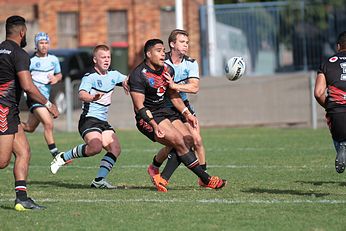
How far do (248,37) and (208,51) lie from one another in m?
1.49

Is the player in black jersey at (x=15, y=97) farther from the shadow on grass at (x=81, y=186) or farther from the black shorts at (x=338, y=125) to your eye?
the black shorts at (x=338, y=125)

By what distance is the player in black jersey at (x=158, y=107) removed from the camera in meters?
10.7

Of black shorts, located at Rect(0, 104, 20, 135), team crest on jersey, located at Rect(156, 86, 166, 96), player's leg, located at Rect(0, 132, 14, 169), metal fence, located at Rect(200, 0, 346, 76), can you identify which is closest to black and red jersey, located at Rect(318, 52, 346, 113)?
team crest on jersey, located at Rect(156, 86, 166, 96)

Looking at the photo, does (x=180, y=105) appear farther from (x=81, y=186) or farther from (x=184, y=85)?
(x=81, y=186)

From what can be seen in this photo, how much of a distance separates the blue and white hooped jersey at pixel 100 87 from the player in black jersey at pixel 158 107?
39.1 inches

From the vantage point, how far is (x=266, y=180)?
12.0m

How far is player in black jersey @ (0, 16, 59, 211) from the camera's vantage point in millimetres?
9430

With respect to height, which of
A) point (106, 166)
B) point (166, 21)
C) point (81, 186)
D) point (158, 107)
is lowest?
point (81, 186)

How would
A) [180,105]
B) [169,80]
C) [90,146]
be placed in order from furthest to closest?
1. [90,146]
2. [180,105]
3. [169,80]

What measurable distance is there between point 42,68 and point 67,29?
24.2 m

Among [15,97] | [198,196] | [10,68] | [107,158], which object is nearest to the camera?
[10,68]

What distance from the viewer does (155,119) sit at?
11.0 metres

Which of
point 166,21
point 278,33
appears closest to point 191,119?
point 278,33

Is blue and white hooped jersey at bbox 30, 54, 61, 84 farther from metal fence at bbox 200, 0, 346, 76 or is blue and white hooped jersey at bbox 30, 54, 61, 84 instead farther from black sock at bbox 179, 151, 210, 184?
metal fence at bbox 200, 0, 346, 76
